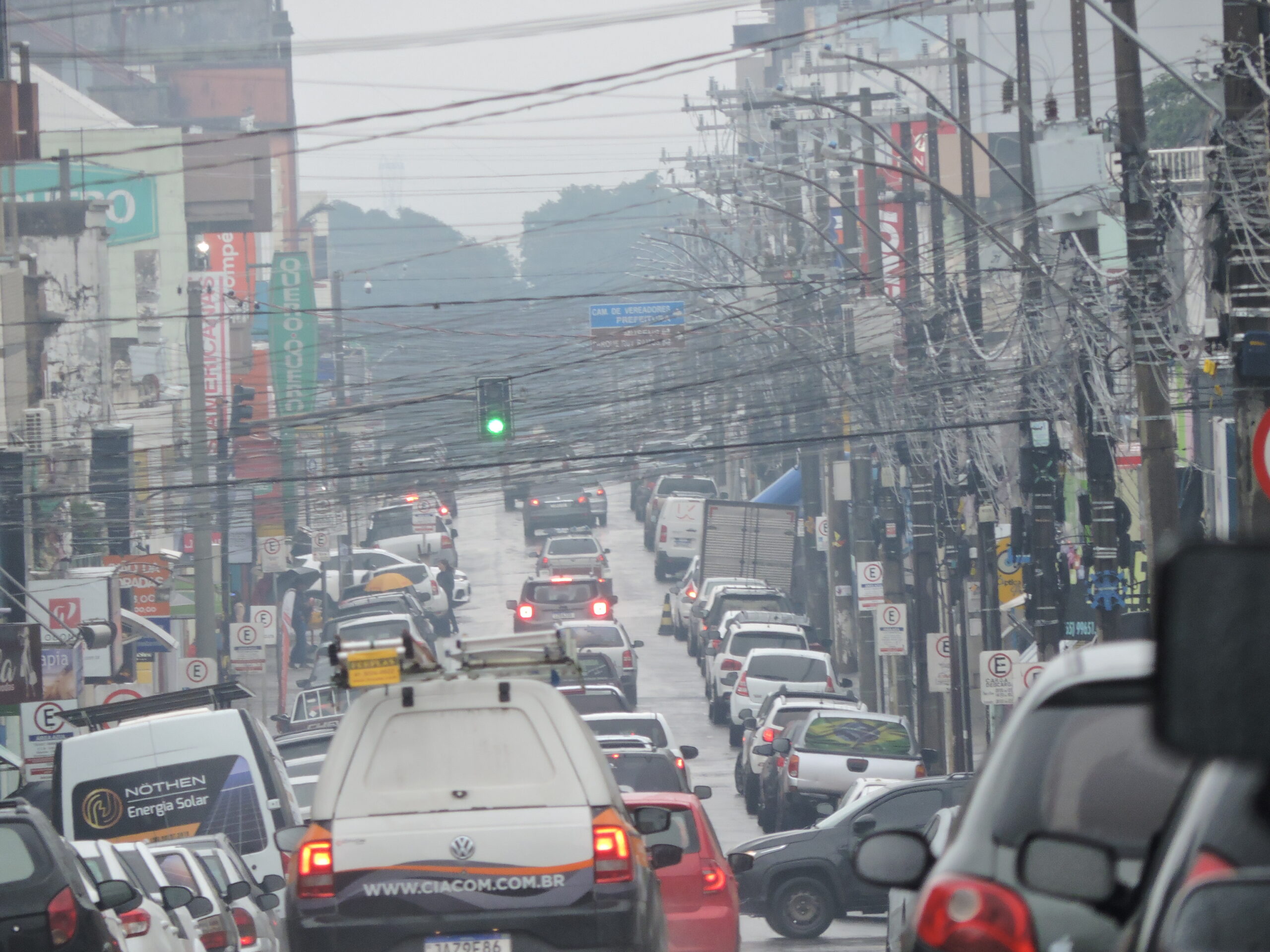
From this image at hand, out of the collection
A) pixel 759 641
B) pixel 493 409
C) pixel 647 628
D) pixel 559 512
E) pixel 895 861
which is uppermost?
pixel 493 409

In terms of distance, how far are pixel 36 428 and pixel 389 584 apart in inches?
788

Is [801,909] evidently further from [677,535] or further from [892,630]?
[677,535]

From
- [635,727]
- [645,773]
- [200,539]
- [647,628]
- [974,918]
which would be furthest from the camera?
[647,628]

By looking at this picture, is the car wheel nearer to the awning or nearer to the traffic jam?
the traffic jam

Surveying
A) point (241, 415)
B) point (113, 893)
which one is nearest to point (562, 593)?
point (241, 415)

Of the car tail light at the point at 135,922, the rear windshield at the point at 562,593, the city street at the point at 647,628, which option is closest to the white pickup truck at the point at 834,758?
A: the city street at the point at 647,628

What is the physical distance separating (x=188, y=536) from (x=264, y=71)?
105370 millimetres

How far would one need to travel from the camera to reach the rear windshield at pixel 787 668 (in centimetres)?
3572

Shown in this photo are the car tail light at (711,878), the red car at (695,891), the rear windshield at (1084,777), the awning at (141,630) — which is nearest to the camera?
the rear windshield at (1084,777)

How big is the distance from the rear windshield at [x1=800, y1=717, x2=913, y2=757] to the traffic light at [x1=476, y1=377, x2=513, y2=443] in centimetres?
607

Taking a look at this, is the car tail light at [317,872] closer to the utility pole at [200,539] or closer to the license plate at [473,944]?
the license plate at [473,944]

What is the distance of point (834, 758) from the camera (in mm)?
25812

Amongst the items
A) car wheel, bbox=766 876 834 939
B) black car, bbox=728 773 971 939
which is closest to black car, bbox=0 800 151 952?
black car, bbox=728 773 971 939

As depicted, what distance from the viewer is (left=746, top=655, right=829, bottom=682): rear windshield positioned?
35.7 metres
